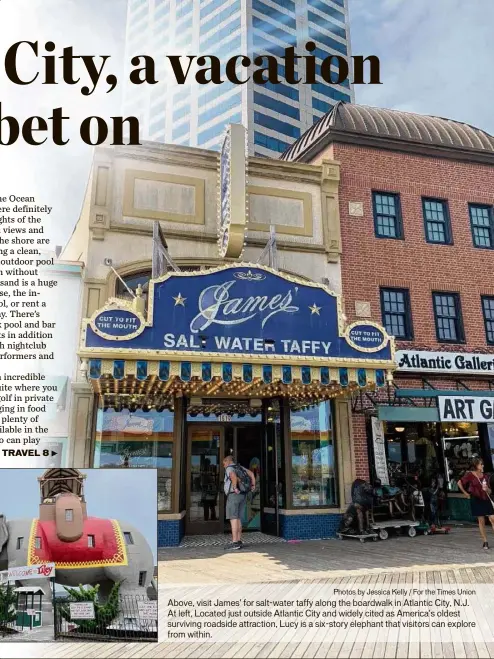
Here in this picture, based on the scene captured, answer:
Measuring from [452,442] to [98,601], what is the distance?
40.7 feet

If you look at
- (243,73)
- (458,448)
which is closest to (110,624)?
(458,448)

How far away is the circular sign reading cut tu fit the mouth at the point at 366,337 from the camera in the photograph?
36.2 feet

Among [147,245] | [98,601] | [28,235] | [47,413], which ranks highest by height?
[147,245]

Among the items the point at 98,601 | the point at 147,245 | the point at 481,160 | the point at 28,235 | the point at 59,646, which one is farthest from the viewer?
the point at 481,160

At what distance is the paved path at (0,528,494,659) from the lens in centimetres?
533

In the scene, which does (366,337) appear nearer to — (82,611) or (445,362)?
(445,362)

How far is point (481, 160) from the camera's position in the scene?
55.5 feet

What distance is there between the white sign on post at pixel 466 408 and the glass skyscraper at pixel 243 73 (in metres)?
54.7

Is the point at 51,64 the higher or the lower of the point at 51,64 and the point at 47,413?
the higher

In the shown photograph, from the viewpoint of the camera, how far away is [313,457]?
515 inches

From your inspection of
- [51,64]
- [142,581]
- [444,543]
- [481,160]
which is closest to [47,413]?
[51,64]

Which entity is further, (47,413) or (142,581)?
(47,413)

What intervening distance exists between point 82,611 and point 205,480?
8235 mm

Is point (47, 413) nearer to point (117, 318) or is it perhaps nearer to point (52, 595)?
point (117, 318)
